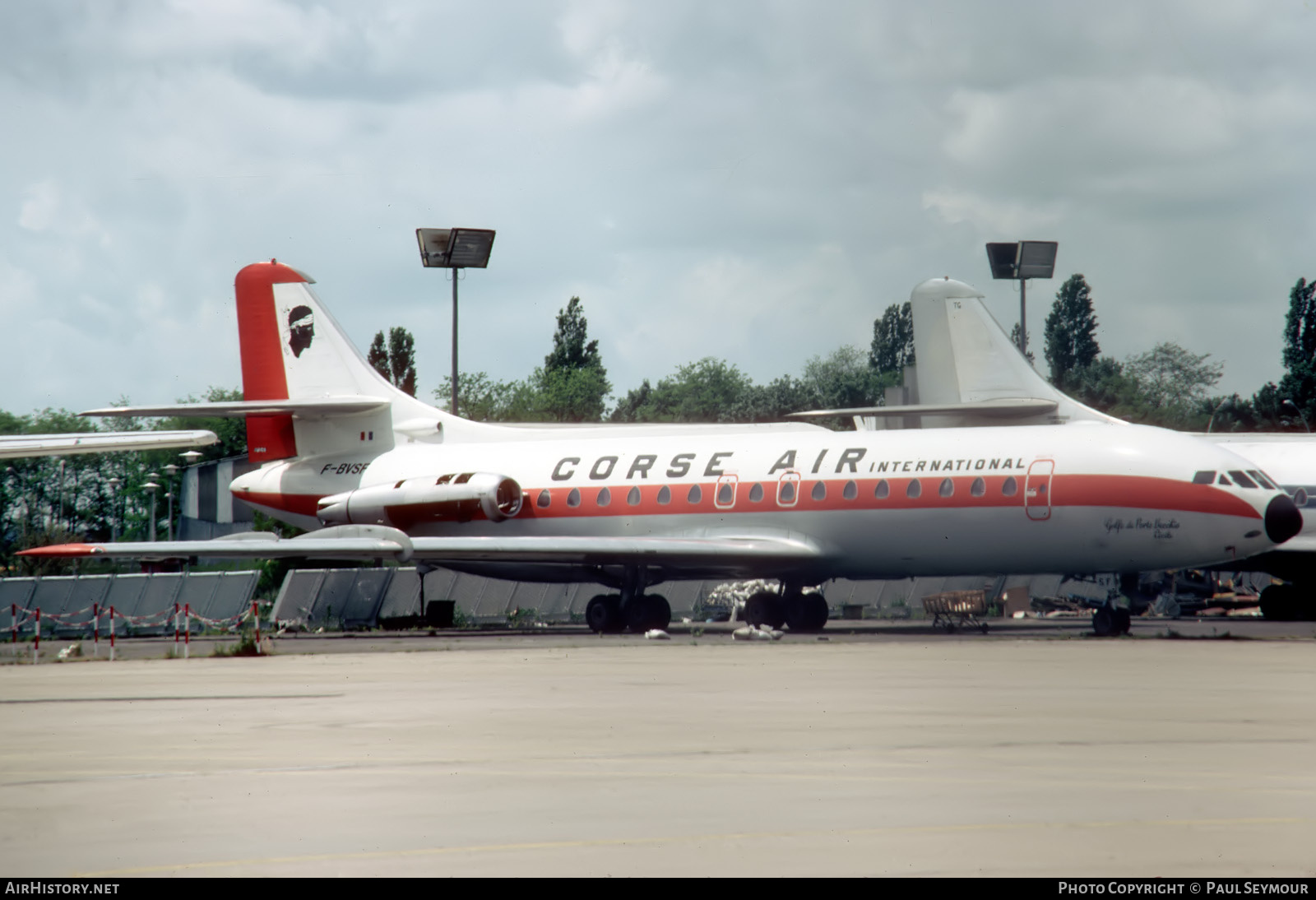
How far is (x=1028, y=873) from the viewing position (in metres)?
5.95

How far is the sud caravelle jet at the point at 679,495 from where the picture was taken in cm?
2680

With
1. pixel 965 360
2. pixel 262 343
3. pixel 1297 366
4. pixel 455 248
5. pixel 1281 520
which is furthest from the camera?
pixel 1297 366

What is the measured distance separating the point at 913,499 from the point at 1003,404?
8.91 metres

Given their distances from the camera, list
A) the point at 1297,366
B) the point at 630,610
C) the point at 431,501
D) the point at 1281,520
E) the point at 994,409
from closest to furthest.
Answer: the point at 1281,520 < the point at 630,610 < the point at 431,501 < the point at 994,409 < the point at 1297,366

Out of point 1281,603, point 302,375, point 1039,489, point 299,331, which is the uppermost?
point 299,331

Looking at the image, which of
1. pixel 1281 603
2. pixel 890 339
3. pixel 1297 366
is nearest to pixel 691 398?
pixel 890 339

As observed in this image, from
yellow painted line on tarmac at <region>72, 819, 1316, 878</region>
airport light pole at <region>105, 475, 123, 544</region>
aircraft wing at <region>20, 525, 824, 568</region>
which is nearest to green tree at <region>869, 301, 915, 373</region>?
airport light pole at <region>105, 475, 123, 544</region>

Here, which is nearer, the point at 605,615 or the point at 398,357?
the point at 605,615

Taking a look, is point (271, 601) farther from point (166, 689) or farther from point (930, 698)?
point (930, 698)

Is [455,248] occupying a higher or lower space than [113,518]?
higher

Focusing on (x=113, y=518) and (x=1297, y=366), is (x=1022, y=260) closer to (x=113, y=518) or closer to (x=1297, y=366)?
(x=1297, y=366)

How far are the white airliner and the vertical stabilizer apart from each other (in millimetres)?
21

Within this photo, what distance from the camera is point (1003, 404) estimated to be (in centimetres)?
3672

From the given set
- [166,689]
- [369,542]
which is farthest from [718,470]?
[166,689]
